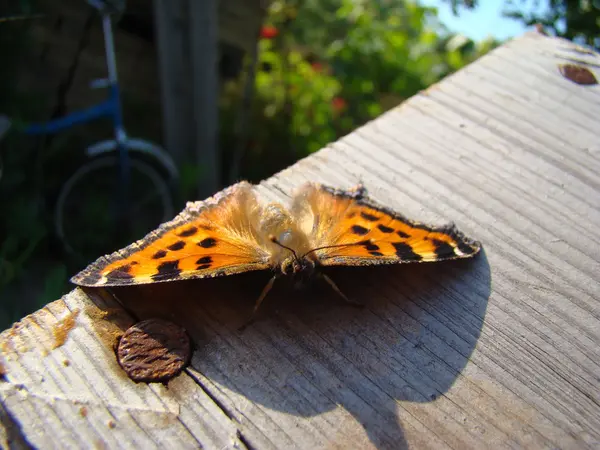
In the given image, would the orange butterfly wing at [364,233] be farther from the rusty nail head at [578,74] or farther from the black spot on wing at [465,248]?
the rusty nail head at [578,74]

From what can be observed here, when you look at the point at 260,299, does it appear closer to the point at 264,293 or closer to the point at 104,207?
the point at 264,293

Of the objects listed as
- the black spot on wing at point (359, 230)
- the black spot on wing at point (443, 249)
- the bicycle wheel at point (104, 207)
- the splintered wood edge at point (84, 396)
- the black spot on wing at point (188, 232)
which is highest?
the black spot on wing at point (443, 249)

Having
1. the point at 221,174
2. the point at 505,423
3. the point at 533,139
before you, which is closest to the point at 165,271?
the point at 505,423

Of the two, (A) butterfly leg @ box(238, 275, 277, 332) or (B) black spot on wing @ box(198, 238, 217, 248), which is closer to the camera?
(A) butterfly leg @ box(238, 275, 277, 332)

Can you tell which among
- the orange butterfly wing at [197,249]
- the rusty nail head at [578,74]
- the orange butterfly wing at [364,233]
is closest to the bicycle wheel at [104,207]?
the orange butterfly wing at [197,249]

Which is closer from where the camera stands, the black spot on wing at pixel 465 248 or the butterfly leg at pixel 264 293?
the butterfly leg at pixel 264 293

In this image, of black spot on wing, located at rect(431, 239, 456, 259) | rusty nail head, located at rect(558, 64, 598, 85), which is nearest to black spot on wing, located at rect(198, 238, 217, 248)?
black spot on wing, located at rect(431, 239, 456, 259)

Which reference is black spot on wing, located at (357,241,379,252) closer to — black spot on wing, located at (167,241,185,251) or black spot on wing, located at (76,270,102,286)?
black spot on wing, located at (167,241,185,251)
